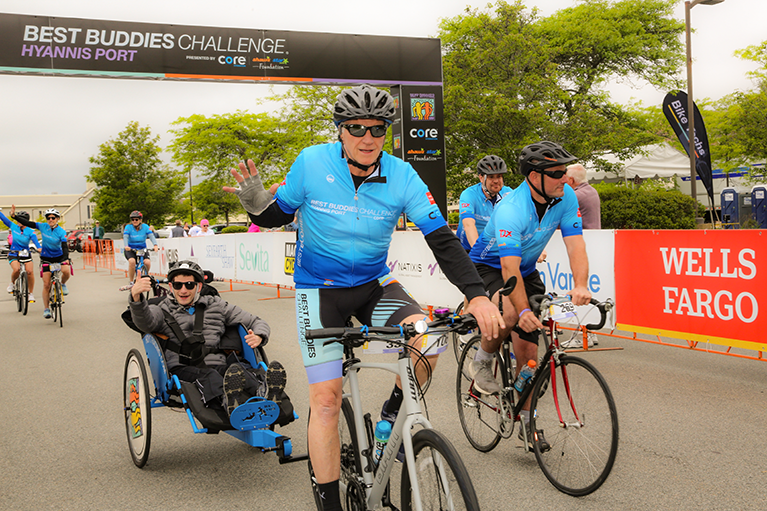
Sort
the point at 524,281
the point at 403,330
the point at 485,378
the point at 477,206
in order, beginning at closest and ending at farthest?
the point at 403,330 < the point at 485,378 < the point at 524,281 < the point at 477,206

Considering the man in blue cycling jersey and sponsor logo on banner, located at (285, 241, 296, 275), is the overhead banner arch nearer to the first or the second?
sponsor logo on banner, located at (285, 241, 296, 275)

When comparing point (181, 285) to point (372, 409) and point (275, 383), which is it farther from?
point (372, 409)

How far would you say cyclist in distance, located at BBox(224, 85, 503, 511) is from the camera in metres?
2.90

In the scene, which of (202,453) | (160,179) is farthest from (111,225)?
(202,453)

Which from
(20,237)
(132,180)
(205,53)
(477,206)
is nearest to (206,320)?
(477,206)

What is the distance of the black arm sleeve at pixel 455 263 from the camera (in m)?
2.76

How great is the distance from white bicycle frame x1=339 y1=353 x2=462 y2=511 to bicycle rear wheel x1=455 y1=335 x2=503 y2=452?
153cm

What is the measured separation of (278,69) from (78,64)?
191 inches

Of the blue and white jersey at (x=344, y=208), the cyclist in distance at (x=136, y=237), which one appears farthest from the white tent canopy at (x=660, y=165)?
the blue and white jersey at (x=344, y=208)

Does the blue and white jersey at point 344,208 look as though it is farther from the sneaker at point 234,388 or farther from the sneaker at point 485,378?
the sneaker at point 485,378

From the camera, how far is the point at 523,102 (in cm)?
2833

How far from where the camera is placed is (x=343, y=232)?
120 inches

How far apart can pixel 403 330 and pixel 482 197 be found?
13.1ft

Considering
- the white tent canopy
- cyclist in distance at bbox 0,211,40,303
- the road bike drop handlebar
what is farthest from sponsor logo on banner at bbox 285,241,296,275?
the white tent canopy
